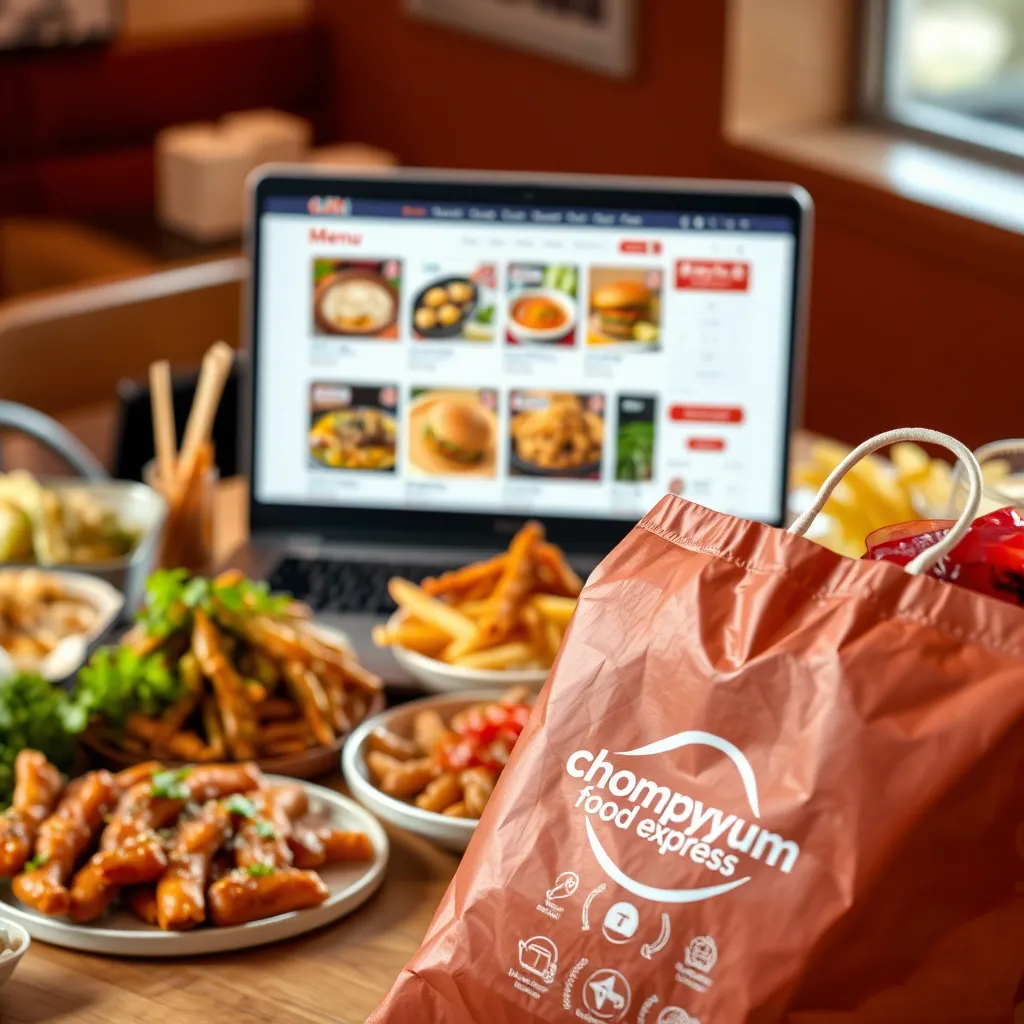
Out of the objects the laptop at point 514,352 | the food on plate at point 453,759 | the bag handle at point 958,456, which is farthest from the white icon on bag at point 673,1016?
the laptop at point 514,352

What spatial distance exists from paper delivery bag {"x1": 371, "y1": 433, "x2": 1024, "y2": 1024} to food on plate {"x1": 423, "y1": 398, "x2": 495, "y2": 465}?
2.72 ft

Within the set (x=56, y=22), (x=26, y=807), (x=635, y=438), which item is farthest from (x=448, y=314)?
(x=56, y=22)

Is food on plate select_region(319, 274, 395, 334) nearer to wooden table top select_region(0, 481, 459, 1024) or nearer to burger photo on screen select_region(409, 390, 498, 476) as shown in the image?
burger photo on screen select_region(409, 390, 498, 476)

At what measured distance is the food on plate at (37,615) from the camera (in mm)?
1457

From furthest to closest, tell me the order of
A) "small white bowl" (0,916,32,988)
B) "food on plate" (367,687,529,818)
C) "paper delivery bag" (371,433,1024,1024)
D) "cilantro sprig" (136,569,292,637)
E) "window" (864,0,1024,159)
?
"window" (864,0,1024,159), "cilantro sprig" (136,569,292,637), "food on plate" (367,687,529,818), "small white bowl" (0,916,32,988), "paper delivery bag" (371,433,1024,1024)

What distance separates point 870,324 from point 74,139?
80.9 inches

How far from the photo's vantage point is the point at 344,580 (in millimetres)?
1646

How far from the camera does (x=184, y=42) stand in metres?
4.16

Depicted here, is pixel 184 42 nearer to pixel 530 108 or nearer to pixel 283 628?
pixel 530 108

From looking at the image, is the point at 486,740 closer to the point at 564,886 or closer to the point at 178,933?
the point at 178,933

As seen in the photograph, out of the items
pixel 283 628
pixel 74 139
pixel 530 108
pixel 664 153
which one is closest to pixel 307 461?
pixel 283 628

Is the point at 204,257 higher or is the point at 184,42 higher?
the point at 184,42

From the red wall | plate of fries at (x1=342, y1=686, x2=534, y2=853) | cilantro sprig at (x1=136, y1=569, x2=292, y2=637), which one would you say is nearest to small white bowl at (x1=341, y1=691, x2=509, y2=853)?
plate of fries at (x1=342, y1=686, x2=534, y2=853)

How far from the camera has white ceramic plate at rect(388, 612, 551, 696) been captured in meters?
1.36
